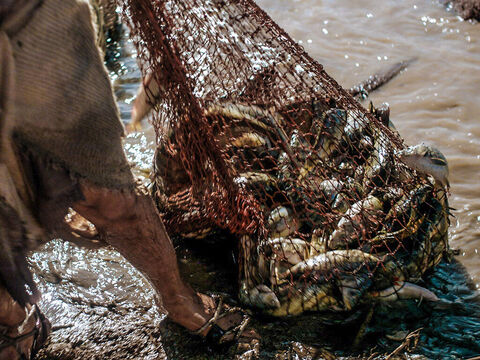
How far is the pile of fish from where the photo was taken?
272cm

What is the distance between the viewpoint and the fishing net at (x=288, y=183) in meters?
2.67

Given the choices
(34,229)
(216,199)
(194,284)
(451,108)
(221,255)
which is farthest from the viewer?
(451,108)

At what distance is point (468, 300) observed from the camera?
2.93m

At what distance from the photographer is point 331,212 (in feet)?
9.33

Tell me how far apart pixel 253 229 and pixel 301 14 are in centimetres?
501

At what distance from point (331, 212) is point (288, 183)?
0.35 m

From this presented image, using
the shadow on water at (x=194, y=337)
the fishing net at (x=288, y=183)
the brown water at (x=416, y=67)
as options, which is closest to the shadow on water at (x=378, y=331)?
the shadow on water at (x=194, y=337)

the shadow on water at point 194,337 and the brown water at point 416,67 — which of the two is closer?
the shadow on water at point 194,337

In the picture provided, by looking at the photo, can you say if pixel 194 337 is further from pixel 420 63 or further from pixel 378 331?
pixel 420 63

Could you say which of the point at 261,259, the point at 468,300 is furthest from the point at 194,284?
the point at 468,300

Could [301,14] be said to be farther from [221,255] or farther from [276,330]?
[276,330]

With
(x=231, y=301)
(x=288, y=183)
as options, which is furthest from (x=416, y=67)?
(x=231, y=301)

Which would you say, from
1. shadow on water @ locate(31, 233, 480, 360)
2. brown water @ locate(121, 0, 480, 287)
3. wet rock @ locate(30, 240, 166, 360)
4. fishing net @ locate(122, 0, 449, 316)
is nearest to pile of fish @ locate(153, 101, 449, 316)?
fishing net @ locate(122, 0, 449, 316)

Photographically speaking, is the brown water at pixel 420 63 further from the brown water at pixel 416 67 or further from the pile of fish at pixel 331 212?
the pile of fish at pixel 331 212
